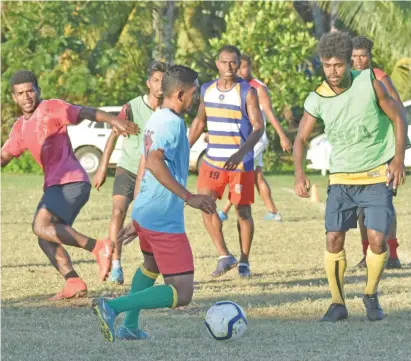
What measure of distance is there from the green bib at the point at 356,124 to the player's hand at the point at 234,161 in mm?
1815

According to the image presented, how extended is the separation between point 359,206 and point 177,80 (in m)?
2.05

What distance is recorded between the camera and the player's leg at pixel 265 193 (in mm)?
16878

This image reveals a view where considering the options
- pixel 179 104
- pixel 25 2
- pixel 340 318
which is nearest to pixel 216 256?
pixel 340 318

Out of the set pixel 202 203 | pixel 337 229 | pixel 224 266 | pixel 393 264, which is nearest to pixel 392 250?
pixel 393 264

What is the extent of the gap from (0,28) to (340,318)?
24628 millimetres

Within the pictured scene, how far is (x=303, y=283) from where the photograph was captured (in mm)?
10906

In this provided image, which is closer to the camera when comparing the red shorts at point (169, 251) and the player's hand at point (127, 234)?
the red shorts at point (169, 251)

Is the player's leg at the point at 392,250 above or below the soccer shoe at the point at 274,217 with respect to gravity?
above

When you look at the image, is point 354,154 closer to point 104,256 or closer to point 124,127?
point 124,127

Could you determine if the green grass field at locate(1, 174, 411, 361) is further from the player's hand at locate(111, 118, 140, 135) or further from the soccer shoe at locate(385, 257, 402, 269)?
the player's hand at locate(111, 118, 140, 135)

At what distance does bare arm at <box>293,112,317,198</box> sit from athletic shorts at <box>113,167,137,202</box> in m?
2.47

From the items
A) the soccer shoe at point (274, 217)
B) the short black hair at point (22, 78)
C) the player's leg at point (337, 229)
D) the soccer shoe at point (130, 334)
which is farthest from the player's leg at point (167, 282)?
the soccer shoe at point (274, 217)

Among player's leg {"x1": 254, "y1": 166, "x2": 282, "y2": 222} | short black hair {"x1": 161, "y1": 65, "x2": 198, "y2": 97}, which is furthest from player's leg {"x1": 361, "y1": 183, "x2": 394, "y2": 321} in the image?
player's leg {"x1": 254, "y1": 166, "x2": 282, "y2": 222}

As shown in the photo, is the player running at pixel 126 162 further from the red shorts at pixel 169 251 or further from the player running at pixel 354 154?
the red shorts at pixel 169 251
